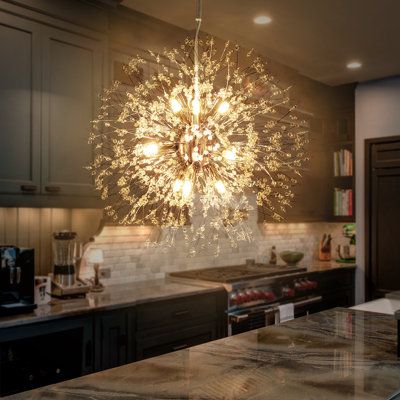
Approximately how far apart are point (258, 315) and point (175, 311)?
928 millimetres

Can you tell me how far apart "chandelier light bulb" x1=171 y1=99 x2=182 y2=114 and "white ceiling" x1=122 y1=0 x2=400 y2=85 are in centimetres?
154

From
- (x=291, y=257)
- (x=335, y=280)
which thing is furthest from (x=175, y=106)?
(x=335, y=280)

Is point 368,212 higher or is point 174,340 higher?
point 368,212

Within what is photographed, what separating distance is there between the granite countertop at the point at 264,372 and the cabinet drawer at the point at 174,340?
113 centimetres

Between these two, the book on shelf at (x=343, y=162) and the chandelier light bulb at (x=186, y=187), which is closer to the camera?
the chandelier light bulb at (x=186, y=187)

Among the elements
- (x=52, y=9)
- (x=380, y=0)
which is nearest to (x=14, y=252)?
(x=52, y=9)

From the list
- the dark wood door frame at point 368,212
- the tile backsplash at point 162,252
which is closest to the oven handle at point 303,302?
the tile backsplash at point 162,252

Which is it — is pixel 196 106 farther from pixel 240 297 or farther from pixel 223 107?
pixel 240 297

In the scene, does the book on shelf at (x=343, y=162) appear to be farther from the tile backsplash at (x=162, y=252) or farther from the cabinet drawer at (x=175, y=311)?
the cabinet drawer at (x=175, y=311)

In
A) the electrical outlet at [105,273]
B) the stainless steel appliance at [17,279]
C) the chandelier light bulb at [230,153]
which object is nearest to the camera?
the chandelier light bulb at [230,153]

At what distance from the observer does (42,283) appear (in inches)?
118

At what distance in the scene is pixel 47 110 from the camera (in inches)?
122

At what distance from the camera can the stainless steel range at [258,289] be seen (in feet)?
12.8

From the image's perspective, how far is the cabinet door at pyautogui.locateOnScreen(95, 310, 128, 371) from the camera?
3.01 m
